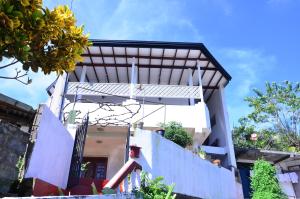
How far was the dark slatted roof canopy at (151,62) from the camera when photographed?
48.1 ft

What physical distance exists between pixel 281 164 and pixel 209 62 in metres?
8.47

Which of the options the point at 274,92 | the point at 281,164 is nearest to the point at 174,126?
the point at 281,164

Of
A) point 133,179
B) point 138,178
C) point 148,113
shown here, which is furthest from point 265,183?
point 133,179

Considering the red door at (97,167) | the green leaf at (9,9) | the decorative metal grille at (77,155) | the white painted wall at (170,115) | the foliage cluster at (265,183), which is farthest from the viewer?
the white painted wall at (170,115)

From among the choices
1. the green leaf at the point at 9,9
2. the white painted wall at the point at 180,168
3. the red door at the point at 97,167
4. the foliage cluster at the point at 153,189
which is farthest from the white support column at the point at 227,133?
the green leaf at the point at 9,9

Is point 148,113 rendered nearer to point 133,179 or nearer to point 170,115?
point 170,115

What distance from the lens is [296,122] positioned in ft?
73.8

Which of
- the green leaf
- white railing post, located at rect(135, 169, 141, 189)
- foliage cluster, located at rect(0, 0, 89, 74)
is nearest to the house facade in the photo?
white railing post, located at rect(135, 169, 141, 189)

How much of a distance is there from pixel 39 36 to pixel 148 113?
33.7 ft

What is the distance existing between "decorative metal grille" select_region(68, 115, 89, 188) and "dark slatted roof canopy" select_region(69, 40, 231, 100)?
7.03m

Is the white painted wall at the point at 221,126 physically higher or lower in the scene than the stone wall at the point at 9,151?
higher

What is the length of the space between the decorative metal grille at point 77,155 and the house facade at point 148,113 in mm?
28

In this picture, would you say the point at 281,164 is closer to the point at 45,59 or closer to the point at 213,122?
the point at 213,122

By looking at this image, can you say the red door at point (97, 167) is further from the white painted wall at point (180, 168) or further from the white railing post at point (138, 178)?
the white railing post at point (138, 178)
